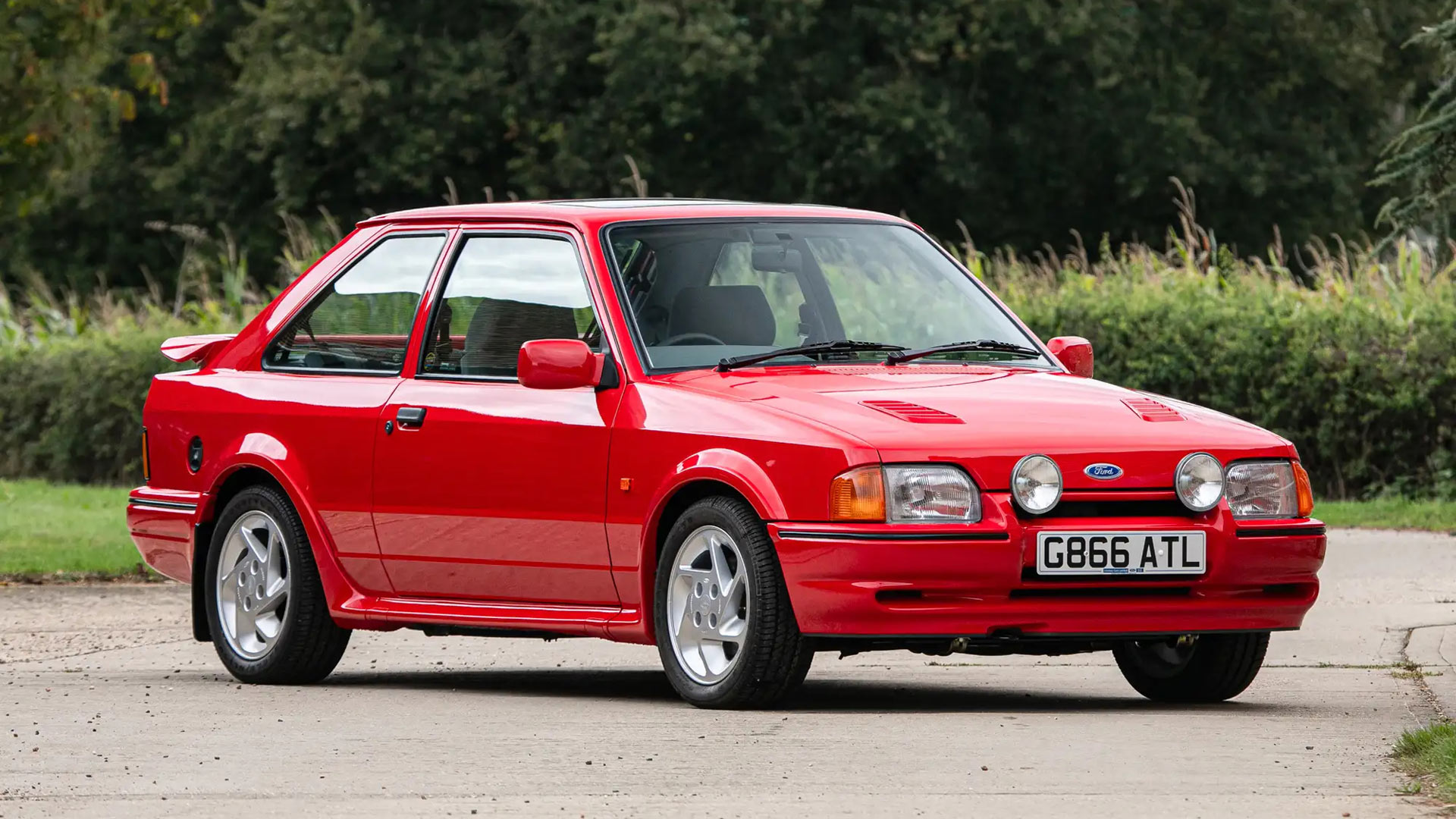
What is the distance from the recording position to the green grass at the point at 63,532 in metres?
16.4

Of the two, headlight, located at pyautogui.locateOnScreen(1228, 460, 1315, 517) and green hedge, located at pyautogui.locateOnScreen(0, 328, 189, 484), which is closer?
headlight, located at pyautogui.locateOnScreen(1228, 460, 1315, 517)

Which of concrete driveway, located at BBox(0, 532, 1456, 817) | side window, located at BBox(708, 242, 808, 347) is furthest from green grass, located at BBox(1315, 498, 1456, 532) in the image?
side window, located at BBox(708, 242, 808, 347)

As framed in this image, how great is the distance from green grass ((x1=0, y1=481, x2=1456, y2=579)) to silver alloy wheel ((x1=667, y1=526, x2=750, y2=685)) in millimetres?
7892

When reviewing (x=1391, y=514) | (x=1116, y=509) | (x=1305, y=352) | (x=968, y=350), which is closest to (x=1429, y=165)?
(x=1305, y=352)

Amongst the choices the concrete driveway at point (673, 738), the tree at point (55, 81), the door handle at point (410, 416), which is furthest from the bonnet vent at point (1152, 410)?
the tree at point (55, 81)

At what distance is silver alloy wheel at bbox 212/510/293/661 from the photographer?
10312 millimetres

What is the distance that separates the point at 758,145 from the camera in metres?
44.5

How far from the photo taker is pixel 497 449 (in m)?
9.39

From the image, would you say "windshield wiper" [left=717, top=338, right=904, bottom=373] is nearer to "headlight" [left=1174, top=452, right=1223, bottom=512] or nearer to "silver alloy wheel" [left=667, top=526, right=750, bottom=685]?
"silver alloy wheel" [left=667, top=526, right=750, bottom=685]

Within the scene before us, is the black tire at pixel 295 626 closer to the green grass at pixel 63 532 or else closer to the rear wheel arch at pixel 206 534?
the rear wheel arch at pixel 206 534

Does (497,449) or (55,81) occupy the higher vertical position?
(55,81)

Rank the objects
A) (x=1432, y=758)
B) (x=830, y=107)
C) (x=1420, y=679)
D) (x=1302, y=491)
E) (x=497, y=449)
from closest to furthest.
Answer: (x=1432, y=758)
(x=1302, y=491)
(x=497, y=449)
(x=1420, y=679)
(x=830, y=107)

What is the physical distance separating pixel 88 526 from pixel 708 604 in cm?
1172

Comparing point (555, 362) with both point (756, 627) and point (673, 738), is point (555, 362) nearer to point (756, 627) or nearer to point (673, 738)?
Answer: point (756, 627)
